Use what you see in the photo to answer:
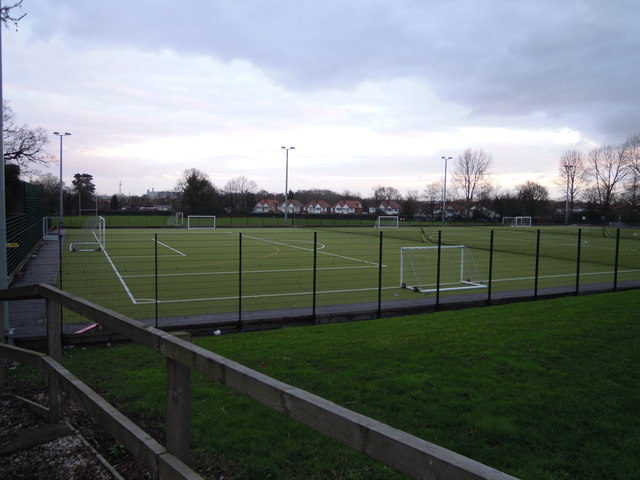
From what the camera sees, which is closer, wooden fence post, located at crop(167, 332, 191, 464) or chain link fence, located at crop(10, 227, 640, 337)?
wooden fence post, located at crop(167, 332, 191, 464)

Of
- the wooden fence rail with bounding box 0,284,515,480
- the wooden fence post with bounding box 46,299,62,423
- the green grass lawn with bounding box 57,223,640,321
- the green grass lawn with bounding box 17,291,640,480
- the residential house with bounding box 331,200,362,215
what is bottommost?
the green grass lawn with bounding box 57,223,640,321

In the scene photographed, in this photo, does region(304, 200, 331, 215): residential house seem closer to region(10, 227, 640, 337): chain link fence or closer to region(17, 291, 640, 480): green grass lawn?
region(10, 227, 640, 337): chain link fence

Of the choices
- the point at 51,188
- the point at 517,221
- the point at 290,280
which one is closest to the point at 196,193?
the point at 51,188

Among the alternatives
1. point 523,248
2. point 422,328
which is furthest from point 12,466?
point 523,248

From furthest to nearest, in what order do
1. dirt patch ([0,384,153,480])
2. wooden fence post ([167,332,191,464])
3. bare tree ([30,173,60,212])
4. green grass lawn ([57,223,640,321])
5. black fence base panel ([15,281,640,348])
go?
bare tree ([30,173,60,212]) < green grass lawn ([57,223,640,321]) < black fence base panel ([15,281,640,348]) < dirt patch ([0,384,153,480]) < wooden fence post ([167,332,191,464])

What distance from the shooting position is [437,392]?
5387 millimetres

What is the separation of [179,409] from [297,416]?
791mm

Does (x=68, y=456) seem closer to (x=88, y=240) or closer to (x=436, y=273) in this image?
(x=436, y=273)

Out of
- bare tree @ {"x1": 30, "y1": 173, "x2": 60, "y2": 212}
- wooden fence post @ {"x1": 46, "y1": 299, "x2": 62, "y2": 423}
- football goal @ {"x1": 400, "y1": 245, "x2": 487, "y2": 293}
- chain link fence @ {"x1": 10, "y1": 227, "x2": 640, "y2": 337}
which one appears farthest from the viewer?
bare tree @ {"x1": 30, "y1": 173, "x2": 60, "y2": 212}

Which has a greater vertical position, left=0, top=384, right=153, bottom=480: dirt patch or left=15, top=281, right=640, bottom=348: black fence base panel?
left=0, top=384, right=153, bottom=480: dirt patch

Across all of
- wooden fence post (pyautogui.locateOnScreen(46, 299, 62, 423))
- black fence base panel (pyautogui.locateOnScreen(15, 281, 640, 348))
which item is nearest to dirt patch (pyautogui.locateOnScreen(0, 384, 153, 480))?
wooden fence post (pyautogui.locateOnScreen(46, 299, 62, 423))

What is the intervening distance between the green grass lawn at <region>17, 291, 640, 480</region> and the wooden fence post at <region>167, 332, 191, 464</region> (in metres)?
1.62

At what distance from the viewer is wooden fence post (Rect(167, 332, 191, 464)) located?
227 centimetres

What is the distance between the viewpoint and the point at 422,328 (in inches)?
360
